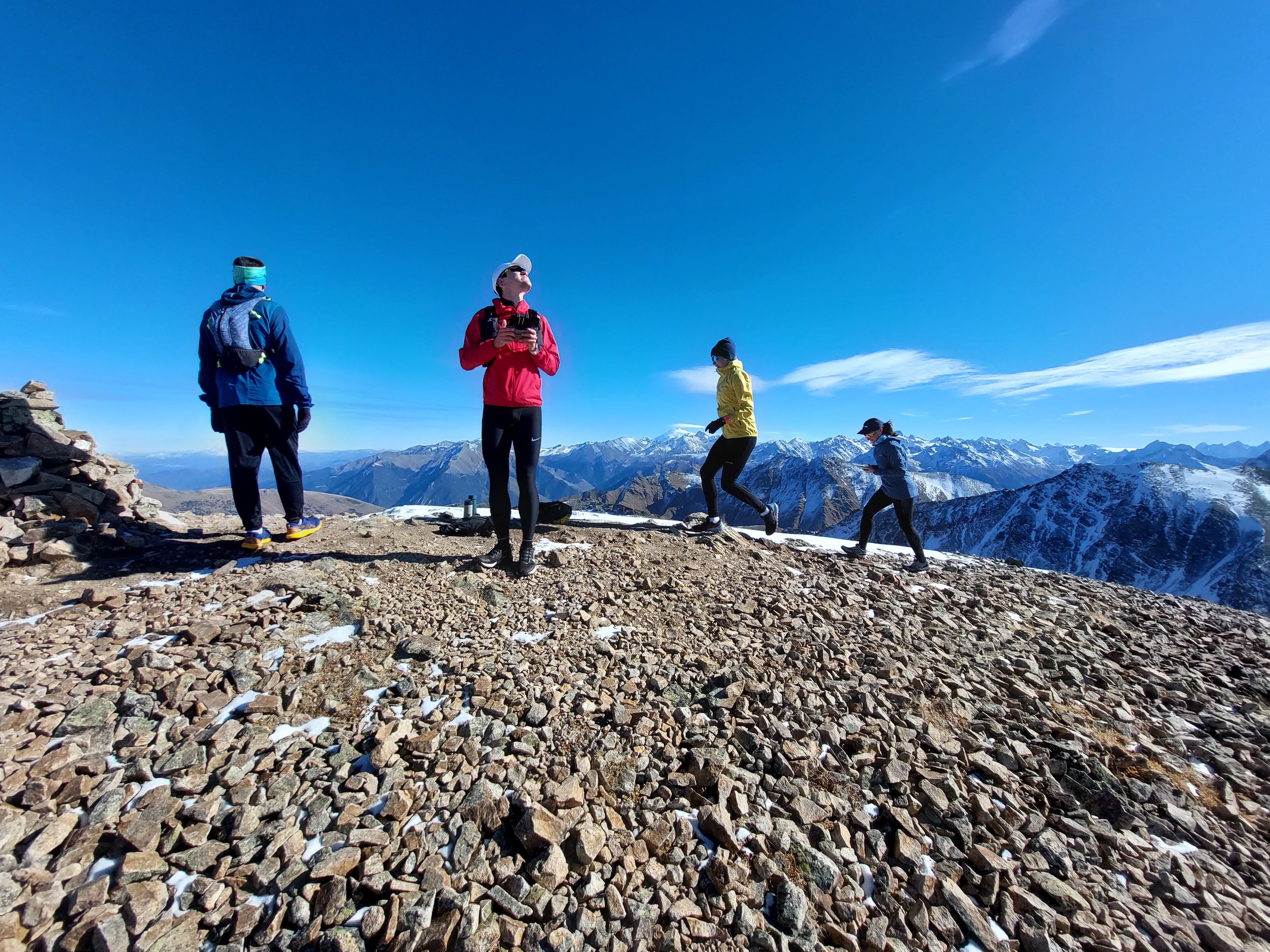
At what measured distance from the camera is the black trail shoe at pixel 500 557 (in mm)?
6641

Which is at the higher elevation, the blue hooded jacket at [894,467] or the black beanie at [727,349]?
the black beanie at [727,349]

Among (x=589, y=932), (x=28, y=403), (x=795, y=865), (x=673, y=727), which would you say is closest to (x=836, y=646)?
(x=673, y=727)

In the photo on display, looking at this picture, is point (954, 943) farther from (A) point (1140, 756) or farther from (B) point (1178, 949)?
A: (A) point (1140, 756)

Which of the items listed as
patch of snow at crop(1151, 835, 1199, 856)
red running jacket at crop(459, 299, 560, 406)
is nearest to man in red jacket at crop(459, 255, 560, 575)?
red running jacket at crop(459, 299, 560, 406)

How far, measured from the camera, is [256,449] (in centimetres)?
688

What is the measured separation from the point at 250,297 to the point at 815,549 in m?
10.0

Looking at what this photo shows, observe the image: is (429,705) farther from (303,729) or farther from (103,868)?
(103,868)

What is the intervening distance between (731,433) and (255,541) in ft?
26.6

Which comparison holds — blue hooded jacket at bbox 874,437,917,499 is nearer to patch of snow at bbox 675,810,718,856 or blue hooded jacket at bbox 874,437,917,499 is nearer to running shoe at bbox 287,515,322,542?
patch of snow at bbox 675,810,718,856

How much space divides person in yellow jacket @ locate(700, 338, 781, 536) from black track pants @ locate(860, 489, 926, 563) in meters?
1.72

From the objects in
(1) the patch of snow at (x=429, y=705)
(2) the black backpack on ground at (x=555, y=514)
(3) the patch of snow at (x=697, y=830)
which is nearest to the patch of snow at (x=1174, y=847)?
(3) the patch of snow at (x=697, y=830)

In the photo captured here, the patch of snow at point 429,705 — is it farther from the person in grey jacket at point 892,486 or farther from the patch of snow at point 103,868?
the person in grey jacket at point 892,486

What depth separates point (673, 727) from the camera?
11.9 feet

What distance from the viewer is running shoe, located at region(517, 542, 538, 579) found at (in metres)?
6.37
